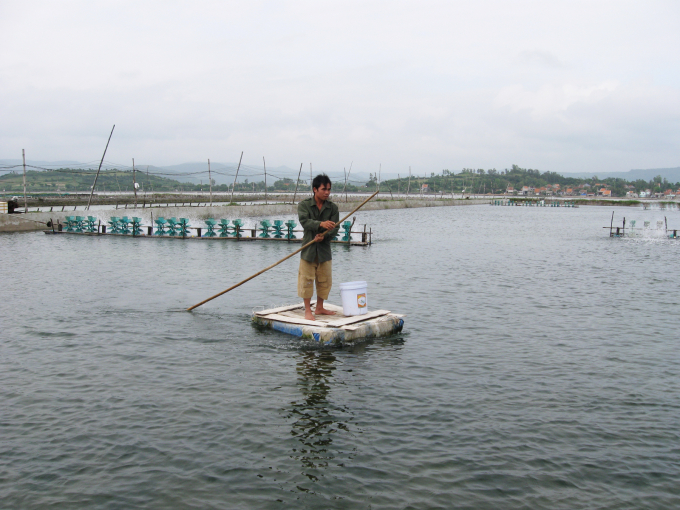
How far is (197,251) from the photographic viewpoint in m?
27.4

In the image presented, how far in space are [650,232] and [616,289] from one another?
3272 centimetres

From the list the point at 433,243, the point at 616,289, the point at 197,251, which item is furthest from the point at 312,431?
the point at 433,243

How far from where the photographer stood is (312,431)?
6.89m

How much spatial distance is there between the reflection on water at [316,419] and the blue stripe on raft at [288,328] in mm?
1081

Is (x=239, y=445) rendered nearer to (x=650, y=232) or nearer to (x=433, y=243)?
(x=433, y=243)

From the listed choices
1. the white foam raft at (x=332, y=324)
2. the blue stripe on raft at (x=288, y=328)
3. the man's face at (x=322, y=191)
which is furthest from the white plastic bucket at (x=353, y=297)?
the man's face at (x=322, y=191)

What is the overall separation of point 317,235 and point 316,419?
149 inches

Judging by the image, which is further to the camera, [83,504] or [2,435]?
[2,435]

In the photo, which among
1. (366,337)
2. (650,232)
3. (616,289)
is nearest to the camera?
(366,337)

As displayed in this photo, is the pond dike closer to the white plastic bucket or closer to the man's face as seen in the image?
the white plastic bucket

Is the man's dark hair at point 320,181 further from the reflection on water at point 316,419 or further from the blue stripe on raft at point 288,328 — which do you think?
the reflection on water at point 316,419

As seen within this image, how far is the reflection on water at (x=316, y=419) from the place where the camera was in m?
6.22

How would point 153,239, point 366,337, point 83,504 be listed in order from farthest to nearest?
point 153,239
point 366,337
point 83,504

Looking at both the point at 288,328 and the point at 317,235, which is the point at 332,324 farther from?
the point at 317,235
